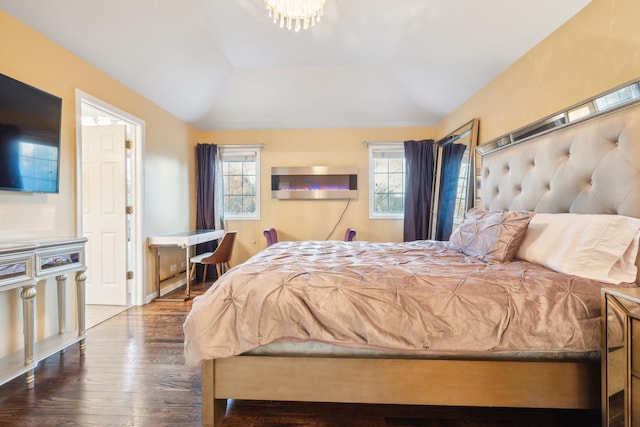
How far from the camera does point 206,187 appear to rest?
4508 mm

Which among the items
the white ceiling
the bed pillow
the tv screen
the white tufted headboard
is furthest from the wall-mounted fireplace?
the tv screen

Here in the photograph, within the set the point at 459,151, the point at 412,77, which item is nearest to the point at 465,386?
the point at 459,151

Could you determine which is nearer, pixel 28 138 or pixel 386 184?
pixel 28 138

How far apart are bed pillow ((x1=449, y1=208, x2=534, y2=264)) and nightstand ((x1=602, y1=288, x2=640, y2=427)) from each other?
1.89 feet

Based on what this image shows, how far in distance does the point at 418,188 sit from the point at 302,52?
2483 mm

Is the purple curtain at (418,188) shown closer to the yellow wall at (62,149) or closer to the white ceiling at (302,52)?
the white ceiling at (302,52)

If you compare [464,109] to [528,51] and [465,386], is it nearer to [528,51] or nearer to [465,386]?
[528,51]

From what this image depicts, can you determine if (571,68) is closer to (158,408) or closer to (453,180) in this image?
(453,180)

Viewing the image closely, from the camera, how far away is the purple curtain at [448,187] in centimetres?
352

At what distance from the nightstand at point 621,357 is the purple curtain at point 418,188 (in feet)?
10.2

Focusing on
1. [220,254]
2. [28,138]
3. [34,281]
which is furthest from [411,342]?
[220,254]

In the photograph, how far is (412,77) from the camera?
11.8ft

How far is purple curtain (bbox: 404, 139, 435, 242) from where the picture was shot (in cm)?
425

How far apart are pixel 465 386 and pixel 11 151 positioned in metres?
3.01
